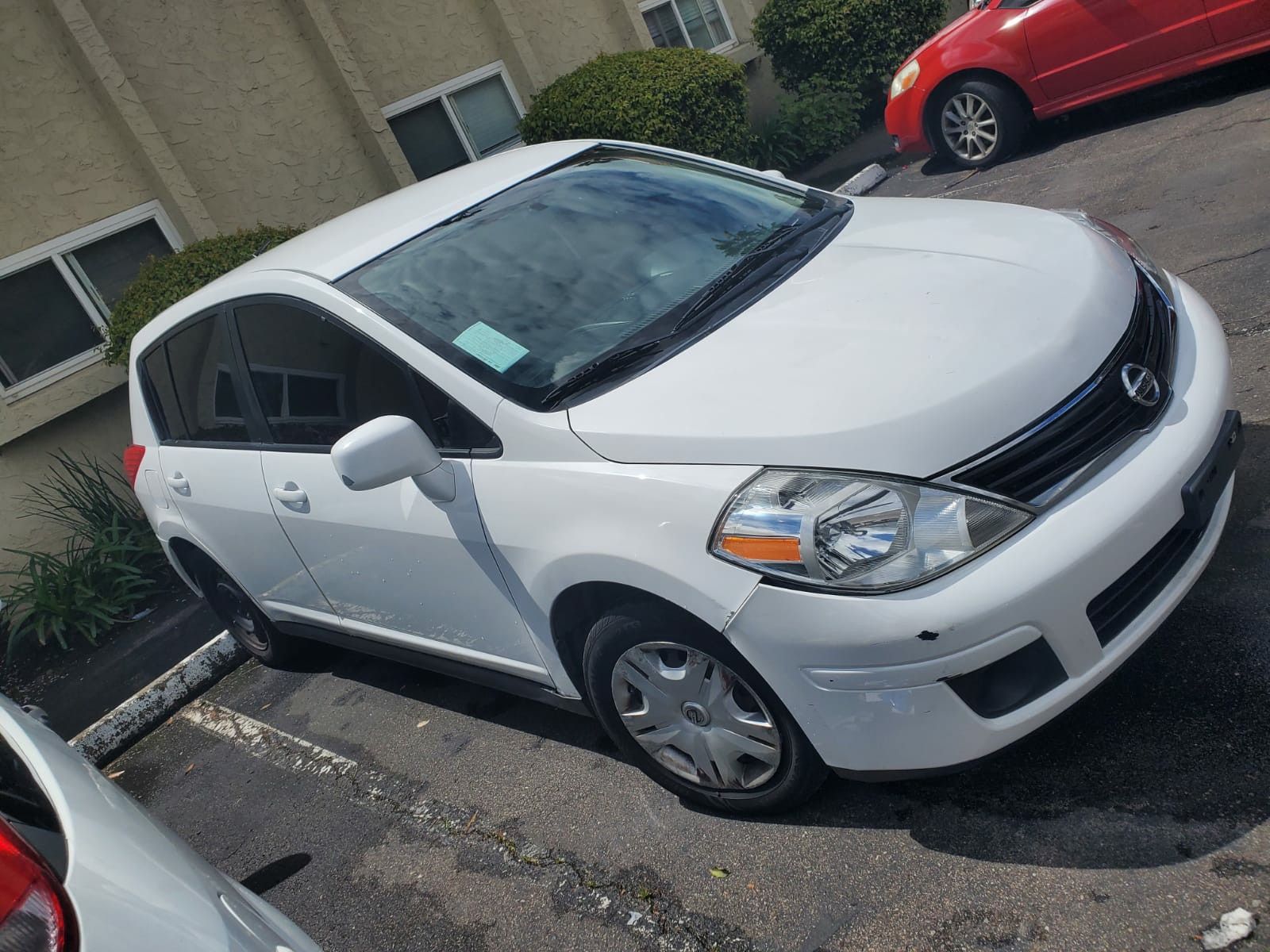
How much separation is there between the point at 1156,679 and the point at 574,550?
1568 millimetres

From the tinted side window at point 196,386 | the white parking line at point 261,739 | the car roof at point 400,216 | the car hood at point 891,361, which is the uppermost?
the car roof at point 400,216

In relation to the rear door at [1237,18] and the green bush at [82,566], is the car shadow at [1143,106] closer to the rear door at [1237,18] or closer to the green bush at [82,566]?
the rear door at [1237,18]

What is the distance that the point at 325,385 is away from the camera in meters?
3.62

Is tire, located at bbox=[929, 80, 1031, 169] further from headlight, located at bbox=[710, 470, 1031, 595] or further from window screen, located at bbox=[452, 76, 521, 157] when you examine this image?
headlight, located at bbox=[710, 470, 1031, 595]

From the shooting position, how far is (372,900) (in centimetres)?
341

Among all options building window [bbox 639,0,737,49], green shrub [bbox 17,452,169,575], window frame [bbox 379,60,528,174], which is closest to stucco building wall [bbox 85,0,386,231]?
window frame [bbox 379,60,528,174]

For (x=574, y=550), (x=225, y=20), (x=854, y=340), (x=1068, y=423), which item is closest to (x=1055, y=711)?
(x=1068, y=423)

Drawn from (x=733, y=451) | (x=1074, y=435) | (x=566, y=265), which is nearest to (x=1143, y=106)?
(x=566, y=265)

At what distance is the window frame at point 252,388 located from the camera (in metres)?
3.19

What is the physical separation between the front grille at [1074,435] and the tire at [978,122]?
6124mm

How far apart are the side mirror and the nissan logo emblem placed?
1798 mm

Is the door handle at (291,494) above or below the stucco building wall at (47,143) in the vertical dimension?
below

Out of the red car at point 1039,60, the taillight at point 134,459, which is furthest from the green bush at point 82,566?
the red car at point 1039,60

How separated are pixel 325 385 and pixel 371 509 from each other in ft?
1.50
